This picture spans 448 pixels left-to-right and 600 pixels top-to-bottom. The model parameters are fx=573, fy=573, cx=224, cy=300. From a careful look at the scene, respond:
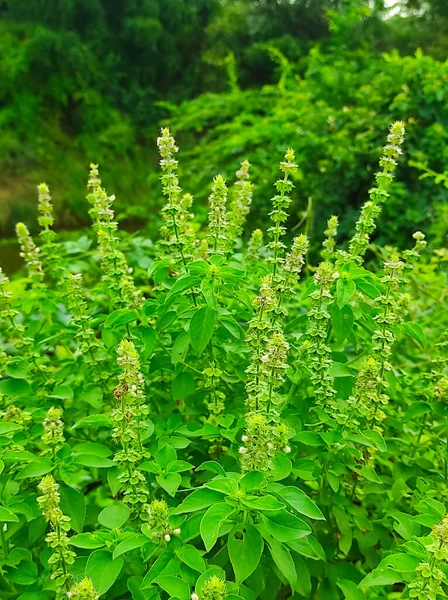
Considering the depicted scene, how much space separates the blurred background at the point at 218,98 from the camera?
395cm

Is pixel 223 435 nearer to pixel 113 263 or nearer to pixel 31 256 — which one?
pixel 113 263

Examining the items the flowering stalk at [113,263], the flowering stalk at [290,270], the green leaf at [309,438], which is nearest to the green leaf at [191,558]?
the green leaf at [309,438]

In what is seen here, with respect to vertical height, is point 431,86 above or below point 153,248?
above

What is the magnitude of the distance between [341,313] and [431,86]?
9.87ft

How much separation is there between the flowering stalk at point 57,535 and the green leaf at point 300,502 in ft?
1.19

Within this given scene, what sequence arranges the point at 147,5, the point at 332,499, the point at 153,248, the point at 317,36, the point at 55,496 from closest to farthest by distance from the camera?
the point at 55,496 < the point at 332,499 < the point at 153,248 < the point at 317,36 < the point at 147,5

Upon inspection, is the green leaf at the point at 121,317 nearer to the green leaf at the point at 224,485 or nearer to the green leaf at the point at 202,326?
the green leaf at the point at 202,326

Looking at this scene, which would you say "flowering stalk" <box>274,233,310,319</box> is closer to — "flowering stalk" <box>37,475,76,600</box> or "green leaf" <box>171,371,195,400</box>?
"green leaf" <box>171,371,195,400</box>

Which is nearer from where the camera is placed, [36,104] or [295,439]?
[295,439]

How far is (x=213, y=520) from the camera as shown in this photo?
905mm

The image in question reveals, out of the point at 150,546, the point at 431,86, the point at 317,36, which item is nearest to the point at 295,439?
the point at 150,546

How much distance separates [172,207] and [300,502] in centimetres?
70

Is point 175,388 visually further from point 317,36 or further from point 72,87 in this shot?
point 72,87

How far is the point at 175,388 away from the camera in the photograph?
4.26 ft
